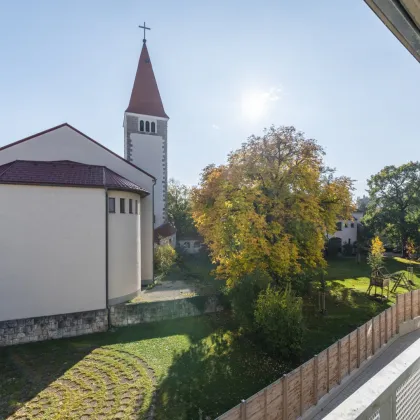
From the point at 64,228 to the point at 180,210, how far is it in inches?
1168

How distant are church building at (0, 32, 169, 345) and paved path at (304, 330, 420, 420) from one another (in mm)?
10464

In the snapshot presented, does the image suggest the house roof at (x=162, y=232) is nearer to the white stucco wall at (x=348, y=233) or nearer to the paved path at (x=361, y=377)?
the paved path at (x=361, y=377)

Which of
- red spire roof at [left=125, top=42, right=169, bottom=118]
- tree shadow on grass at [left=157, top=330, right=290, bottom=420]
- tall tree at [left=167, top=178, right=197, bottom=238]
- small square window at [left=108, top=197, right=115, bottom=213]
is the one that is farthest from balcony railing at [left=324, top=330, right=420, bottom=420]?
tall tree at [left=167, top=178, right=197, bottom=238]

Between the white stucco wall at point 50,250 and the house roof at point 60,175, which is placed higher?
the house roof at point 60,175

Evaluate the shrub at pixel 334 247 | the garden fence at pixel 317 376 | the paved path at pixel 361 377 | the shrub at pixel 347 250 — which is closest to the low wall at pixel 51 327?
the garden fence at pixel 317 376

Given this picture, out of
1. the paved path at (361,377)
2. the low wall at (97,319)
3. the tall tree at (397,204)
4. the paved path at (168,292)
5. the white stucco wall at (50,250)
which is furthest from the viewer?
the tall tree at (397,204)

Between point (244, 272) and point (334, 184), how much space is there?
6.34 metres

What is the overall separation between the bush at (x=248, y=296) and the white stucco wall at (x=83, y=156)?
8415 mm

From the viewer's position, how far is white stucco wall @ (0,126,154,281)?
15.2 meters

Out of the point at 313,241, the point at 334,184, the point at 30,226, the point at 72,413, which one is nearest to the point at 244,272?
the point at 313,241

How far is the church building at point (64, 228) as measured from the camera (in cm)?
1273

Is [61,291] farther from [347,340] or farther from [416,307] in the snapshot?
[416,307]

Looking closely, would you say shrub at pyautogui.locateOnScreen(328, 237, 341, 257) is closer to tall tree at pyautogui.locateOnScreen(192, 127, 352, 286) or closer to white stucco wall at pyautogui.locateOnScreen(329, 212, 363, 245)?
white stucco wall at pyautogui.locateOnScreen(329, 212, 363, 245)

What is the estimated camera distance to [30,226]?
1293cm
